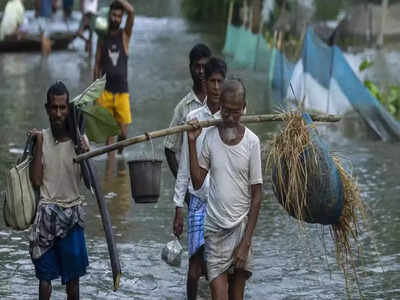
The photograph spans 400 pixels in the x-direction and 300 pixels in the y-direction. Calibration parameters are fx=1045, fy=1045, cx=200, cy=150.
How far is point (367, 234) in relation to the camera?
820 centimetres

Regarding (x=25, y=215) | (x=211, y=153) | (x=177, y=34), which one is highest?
(x=211, y=153)

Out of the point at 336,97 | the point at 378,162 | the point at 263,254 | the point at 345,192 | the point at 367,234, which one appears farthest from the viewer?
the point at 336,97

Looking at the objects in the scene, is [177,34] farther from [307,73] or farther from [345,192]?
[345,192]

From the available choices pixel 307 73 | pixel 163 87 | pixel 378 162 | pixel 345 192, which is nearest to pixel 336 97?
pixel 307 73

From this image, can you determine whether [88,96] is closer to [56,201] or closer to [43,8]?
[56,201]

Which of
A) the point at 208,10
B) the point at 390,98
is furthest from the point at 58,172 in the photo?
the point at 208,10

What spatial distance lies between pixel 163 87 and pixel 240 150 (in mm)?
10595

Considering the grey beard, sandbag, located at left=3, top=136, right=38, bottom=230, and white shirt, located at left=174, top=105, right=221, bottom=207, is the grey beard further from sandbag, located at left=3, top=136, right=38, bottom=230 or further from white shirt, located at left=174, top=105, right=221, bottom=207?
sandbag, located at left=3, top=136, right=38, bottom=230

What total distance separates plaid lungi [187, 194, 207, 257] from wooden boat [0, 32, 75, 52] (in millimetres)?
15029

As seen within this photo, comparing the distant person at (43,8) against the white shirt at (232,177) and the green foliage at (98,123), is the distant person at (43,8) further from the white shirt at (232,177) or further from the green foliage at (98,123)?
the white shirt at (232,177)

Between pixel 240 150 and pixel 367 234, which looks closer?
pixel 240 150

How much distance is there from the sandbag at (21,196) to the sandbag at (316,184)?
1.36 metres

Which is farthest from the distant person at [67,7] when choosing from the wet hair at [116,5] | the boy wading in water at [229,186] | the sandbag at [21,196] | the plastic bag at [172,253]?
the boy wading in water at [229,186]

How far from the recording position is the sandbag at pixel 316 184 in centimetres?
576
